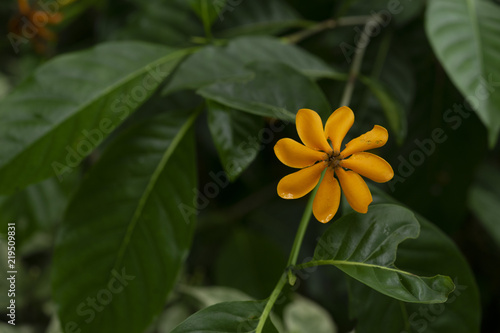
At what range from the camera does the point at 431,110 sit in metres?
0.99

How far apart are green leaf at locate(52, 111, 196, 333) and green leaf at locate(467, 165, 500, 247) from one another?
71 cm

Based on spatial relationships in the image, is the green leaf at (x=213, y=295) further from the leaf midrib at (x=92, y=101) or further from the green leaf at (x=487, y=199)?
the green leaf at (x=487, y=199)

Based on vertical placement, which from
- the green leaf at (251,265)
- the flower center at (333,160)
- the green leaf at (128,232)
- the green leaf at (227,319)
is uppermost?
the flower center at (333,160)

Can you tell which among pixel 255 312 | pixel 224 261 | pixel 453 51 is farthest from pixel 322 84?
pixel 255 312

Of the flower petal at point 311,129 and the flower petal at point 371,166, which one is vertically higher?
the flower petal at point 311,129

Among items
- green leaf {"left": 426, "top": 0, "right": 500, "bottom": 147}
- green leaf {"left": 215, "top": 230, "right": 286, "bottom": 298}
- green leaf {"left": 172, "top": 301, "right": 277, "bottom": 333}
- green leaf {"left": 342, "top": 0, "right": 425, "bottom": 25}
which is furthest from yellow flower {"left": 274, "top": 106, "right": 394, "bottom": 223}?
green leaf {"left": 215, "top": 230, "right": 286, "bottom": 298}

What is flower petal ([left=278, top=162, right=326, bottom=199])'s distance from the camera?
16.0 inches

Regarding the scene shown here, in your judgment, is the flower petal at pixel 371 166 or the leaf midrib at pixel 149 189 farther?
the leaf midrib at pixel 149 189

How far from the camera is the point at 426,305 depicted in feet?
1.75

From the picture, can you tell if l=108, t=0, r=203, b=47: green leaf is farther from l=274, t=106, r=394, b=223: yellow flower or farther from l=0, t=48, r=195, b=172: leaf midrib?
l=274, t=106, r=394, b=223: yellow flower

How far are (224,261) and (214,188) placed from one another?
19cm

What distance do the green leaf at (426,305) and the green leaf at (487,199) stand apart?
58cm

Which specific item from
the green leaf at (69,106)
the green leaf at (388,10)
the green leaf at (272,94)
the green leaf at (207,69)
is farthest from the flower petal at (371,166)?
the green leaf at (388,10)

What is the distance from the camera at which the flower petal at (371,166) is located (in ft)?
1.31
